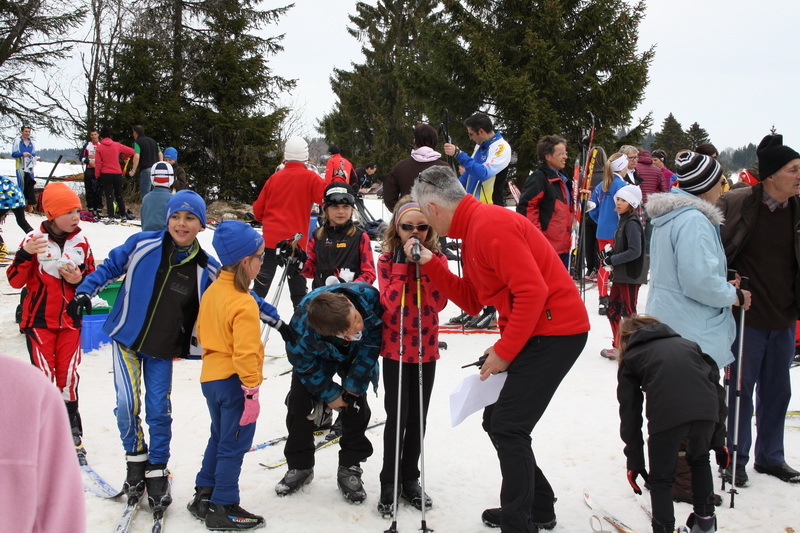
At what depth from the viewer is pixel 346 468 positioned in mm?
4141

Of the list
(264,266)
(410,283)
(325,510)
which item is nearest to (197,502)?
(325,510)

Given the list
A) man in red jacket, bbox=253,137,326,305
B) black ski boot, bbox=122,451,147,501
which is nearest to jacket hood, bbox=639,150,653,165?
man in red jacket, bbox=253,137,326,305

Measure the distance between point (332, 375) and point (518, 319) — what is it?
1.40 meters

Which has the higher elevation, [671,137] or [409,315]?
[671,137]

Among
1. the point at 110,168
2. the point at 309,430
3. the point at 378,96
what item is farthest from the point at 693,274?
the point at 378,96

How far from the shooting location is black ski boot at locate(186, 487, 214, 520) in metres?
3.75

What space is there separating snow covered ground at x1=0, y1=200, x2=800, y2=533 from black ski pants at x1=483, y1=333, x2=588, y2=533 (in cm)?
70

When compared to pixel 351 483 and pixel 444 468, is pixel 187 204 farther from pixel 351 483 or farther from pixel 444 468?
pixel 444 468

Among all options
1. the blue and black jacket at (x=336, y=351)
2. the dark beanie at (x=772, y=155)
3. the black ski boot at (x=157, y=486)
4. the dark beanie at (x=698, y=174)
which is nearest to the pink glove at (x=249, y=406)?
the blue and black jacket at (x=336, y=351)

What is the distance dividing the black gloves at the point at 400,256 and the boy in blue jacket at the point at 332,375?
0.79 feet

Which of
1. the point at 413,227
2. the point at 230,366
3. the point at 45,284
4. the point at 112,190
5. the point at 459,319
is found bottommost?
the point at 459,319

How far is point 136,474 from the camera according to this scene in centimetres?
388

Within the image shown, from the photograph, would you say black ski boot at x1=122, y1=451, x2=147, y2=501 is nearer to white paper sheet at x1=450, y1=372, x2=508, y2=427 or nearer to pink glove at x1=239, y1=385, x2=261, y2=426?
pink glove at x1=239, y1=385, x2=261, y2=426

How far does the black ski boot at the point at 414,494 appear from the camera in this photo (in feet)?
13.0
